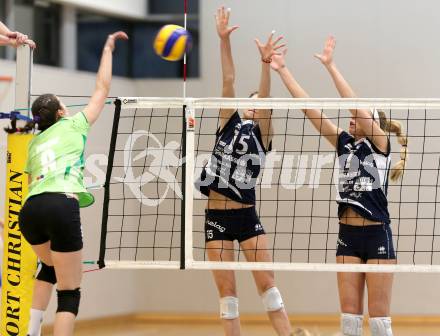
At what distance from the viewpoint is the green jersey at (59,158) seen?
493cm

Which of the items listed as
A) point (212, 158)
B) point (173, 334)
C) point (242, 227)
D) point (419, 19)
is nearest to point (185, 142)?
point (212, 158)

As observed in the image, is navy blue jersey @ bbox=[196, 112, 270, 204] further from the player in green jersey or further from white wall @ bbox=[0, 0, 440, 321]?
white wall @ bbox=[0, 0, 440, 321]


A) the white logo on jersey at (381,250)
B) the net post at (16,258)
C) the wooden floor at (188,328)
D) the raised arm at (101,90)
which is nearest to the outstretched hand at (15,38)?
the net post at (16,258)

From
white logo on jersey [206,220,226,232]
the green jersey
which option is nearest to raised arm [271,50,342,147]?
white logo on jersey [206,220,226,232]

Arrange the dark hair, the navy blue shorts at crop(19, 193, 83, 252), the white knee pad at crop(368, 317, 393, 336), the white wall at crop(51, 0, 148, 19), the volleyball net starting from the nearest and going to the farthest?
the navy blue shorts at crop(19, 193, 83, 252), the dark hair, the white knee pad at crop(368, 317, 393, 336), the volleyball net, the white wall at crop(51, 0, 148, 19)

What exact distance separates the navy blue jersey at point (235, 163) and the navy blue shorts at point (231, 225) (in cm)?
10

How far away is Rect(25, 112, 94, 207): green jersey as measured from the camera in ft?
16.2

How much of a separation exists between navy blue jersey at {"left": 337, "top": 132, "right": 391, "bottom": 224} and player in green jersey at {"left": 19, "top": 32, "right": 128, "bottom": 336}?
166 centimetres

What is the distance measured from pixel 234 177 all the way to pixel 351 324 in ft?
4.16

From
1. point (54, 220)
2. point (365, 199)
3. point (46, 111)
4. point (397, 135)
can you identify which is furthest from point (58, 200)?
point (397, 135)

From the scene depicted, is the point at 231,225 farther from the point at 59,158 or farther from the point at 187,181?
the point at 59,158

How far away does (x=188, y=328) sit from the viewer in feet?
30.3

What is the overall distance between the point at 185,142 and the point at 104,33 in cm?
408

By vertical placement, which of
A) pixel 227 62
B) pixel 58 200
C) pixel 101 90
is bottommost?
pixel 58 200
